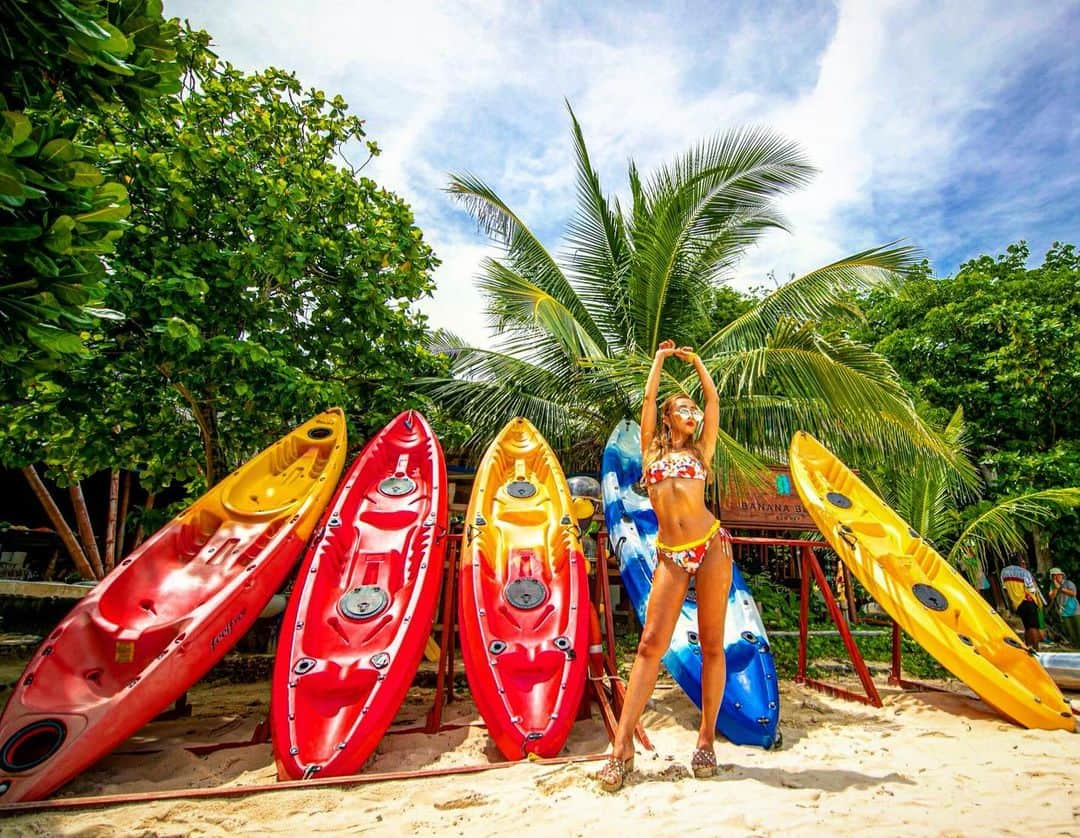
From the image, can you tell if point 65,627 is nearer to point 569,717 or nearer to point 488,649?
point 488,649

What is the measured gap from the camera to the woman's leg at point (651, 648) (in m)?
2.62

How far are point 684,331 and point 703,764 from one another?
252 inches

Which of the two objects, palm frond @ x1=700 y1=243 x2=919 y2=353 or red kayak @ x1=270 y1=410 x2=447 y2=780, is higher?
palm frond @ x1=700 y1=243 x2=919 y2=353

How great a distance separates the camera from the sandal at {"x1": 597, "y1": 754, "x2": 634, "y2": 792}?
8.25 feet

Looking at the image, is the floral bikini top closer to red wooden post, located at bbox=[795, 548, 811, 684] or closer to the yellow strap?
the yellow strap

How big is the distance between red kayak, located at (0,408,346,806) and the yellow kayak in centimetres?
484

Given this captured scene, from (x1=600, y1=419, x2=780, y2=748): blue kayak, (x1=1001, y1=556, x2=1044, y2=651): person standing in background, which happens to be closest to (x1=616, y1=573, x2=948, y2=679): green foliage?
(x1=1001, y1=556, x2=1044, y2=651): person standing in background

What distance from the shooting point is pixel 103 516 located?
10.8m

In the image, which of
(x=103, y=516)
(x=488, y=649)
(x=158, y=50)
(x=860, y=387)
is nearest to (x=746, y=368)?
(x=860, y=387)

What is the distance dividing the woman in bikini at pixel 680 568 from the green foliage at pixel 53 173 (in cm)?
262

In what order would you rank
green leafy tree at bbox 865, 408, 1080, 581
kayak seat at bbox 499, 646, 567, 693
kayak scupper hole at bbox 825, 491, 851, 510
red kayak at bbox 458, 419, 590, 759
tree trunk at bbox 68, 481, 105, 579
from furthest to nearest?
green leafy tree at bbox 865, 408, 1080, 581 → tree trunk at bbox 68, 481, 105, 579 → kayak scupper hole at bbox 825, 491, 851, 510 → kayak seat at bbox 499, 646, 567, 693 → red kayak at bbox 458, 419, 590, 759

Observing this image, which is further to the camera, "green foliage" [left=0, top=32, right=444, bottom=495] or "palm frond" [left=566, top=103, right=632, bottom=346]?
"palm frond" [left=566, top=103, right=632, bottom=346]

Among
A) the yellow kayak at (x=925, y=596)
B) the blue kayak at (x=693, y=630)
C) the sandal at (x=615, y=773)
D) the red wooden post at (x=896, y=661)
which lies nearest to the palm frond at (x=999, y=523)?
the red wooden post at (x=896, y=661)

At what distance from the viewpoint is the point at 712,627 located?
2.73m
